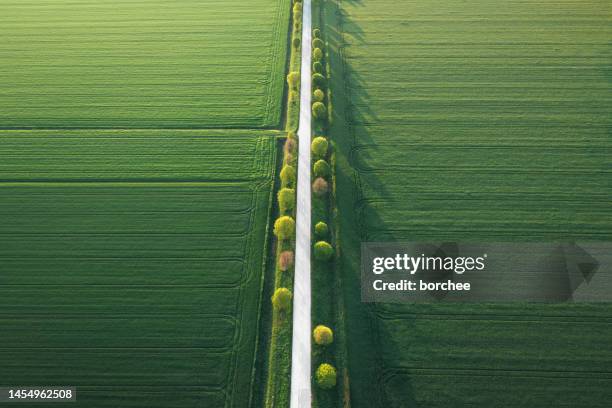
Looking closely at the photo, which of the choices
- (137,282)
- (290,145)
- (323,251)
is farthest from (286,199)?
(137,282)

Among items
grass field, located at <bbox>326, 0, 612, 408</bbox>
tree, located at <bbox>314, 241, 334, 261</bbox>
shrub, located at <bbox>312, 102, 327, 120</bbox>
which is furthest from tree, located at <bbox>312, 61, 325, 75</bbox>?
tree, located at <bbox>314, 241, 334, 261</bbox>

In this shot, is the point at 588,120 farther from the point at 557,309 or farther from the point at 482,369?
the point at 482,369

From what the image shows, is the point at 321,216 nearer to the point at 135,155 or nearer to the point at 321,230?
the point at 321,230

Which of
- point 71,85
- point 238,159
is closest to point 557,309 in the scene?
point 238,159

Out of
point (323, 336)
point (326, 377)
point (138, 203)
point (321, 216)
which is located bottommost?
point (326, 377)

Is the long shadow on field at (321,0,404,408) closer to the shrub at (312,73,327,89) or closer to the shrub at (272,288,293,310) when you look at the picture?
the shrub at (312,73,327,89)
